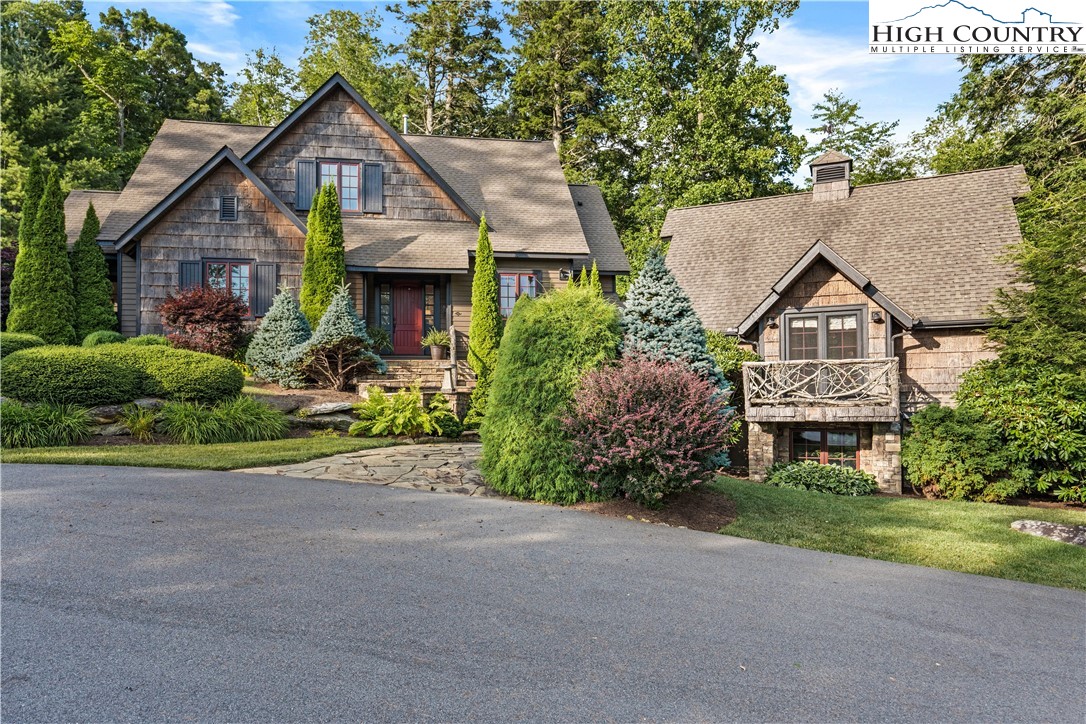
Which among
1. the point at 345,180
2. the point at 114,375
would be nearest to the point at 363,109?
the point at 345,180

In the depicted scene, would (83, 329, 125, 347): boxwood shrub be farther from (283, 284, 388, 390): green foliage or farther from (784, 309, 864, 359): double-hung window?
(784, 309, 864, 359): double-hung window

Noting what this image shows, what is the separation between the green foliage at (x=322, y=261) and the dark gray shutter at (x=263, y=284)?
125 centimetres

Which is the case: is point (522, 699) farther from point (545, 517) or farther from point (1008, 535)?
point (1008, 535)

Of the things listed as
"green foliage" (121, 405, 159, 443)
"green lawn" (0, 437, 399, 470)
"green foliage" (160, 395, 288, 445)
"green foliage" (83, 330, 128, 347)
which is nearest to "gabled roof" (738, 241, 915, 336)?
"green lawn" (0, 437, 399, 470)

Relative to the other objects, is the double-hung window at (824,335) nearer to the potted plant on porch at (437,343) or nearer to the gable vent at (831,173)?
the gable vent at (831,173)

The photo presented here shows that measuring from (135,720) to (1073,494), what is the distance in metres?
15.2

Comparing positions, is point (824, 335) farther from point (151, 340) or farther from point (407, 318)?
point (151, 340)

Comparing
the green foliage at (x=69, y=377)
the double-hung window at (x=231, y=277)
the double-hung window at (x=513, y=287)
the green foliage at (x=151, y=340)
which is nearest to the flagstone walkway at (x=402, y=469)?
the green foliage at (x=69, y=377)

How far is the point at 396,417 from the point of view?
41.1 ft

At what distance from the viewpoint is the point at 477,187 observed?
22641mm

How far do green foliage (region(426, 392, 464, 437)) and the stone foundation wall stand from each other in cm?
680

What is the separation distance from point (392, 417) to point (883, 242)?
13376 mm

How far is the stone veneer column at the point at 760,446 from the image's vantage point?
50.0ft

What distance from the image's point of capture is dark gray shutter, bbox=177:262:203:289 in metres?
17.5
